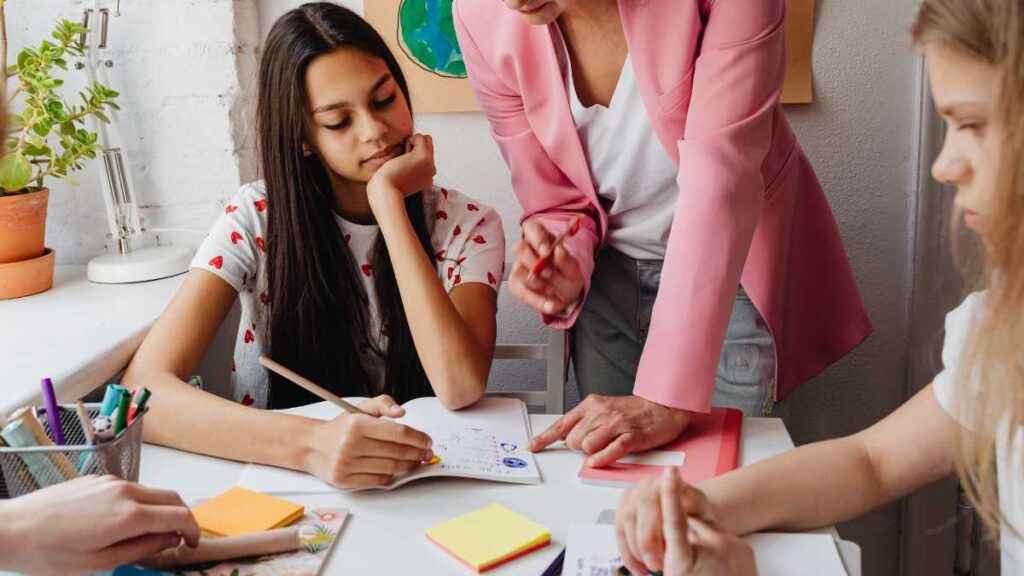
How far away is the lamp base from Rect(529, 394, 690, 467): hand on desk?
92 centimetres

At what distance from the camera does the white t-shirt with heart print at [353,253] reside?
4.88ft

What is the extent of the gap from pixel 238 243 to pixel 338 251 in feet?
0.50

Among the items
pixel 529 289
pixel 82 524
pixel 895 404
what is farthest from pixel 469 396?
pixel 895 404

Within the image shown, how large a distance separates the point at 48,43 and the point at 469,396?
999mm

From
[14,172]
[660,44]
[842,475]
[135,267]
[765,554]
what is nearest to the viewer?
[765,554]

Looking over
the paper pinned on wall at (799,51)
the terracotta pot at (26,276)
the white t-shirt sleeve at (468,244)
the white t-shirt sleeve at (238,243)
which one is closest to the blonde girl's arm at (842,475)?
the white t-shirt sleeve at (468,244)

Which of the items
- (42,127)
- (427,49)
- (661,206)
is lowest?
(661,206)

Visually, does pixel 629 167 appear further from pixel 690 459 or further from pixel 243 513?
pixel 243 513

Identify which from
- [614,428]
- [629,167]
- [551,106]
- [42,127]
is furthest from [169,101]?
[614,428]

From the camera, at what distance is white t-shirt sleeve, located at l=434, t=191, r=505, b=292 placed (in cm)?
152

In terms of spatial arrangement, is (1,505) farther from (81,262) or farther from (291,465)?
(81,262)

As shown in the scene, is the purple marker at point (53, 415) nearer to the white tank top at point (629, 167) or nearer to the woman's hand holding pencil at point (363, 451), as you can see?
the woman's hand holding pencil at point (363, 451)

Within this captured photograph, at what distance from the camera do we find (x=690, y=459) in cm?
109

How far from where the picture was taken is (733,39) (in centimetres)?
120
